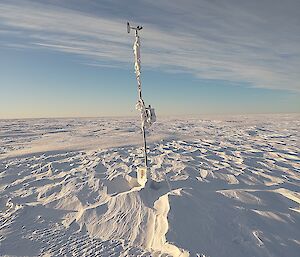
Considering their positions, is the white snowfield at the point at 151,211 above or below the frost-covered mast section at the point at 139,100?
below

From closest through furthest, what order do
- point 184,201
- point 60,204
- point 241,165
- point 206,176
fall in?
point 184,201
point 60,204
point 206,176
point 241,165

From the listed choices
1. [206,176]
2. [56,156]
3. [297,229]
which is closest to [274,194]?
[297,229]

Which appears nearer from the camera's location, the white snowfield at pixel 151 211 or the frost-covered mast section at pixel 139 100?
the white snowfield at pixel 151 211

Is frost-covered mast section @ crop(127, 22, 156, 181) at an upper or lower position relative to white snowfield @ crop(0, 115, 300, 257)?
upper

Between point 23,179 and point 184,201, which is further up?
point 184,201

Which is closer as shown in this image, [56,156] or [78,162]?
[78,162]

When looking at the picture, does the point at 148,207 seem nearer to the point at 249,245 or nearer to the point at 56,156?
the point at 249,245

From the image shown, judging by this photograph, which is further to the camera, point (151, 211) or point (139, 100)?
point (139, 100)

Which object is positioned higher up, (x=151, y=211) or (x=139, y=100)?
(x=139, y=100)

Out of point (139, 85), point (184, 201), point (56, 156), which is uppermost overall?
point (139, 85)

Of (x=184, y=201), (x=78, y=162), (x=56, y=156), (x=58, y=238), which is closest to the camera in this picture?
(x=58, y=238)

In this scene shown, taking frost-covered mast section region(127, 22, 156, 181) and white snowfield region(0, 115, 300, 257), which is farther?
frost-covered mast section region(127, 22, 156, 181)
